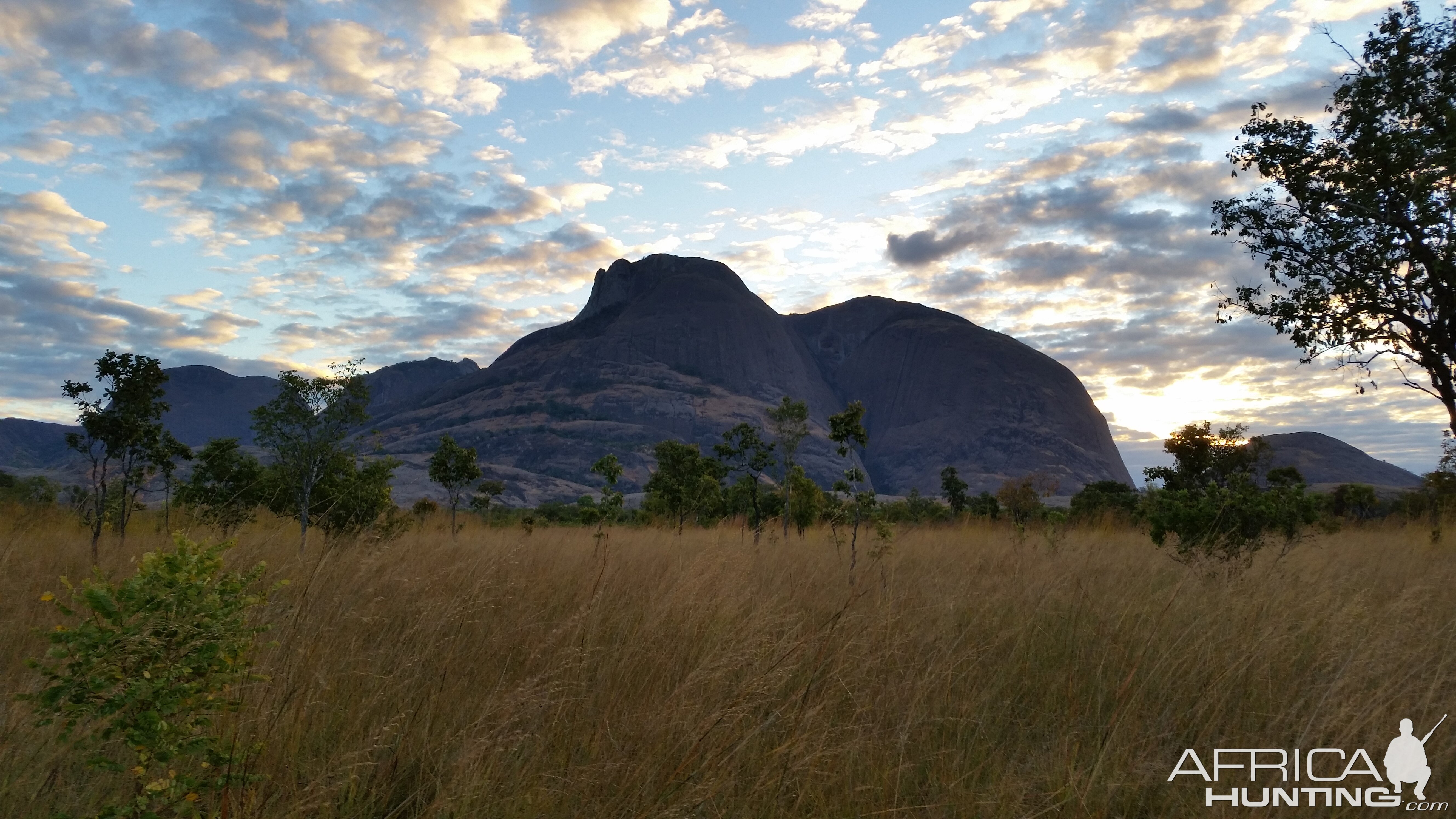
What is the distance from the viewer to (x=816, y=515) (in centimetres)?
2819

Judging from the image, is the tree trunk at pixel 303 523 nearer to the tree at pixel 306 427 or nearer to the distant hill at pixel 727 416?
the tree at pixel 306 427

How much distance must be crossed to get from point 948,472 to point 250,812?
229ft

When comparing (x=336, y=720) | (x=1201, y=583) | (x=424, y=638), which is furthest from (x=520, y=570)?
(x=1201, y=583)

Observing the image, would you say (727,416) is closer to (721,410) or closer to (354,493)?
(721,410)

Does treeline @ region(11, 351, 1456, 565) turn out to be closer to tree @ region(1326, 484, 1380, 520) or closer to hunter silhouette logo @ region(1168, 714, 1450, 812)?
hunter silhouette logo @ region(1168, 714, 1450, 812)

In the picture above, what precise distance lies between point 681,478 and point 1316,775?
998 inches

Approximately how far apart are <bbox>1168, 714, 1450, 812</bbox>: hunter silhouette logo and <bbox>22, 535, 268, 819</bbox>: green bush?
12.0ft

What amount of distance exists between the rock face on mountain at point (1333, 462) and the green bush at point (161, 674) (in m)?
174

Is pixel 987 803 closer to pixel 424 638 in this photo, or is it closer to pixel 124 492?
pixel 424 638

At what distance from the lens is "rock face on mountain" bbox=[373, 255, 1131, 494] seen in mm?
138625

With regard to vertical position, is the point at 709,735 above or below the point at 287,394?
below

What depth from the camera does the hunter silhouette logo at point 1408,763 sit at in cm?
304

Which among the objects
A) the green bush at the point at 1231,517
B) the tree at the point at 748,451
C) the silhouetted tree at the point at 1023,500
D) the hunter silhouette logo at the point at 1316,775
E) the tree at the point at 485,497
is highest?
the tree at the point at 748,451

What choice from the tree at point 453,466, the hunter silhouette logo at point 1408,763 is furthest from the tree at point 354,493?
the tree at point 453,466
